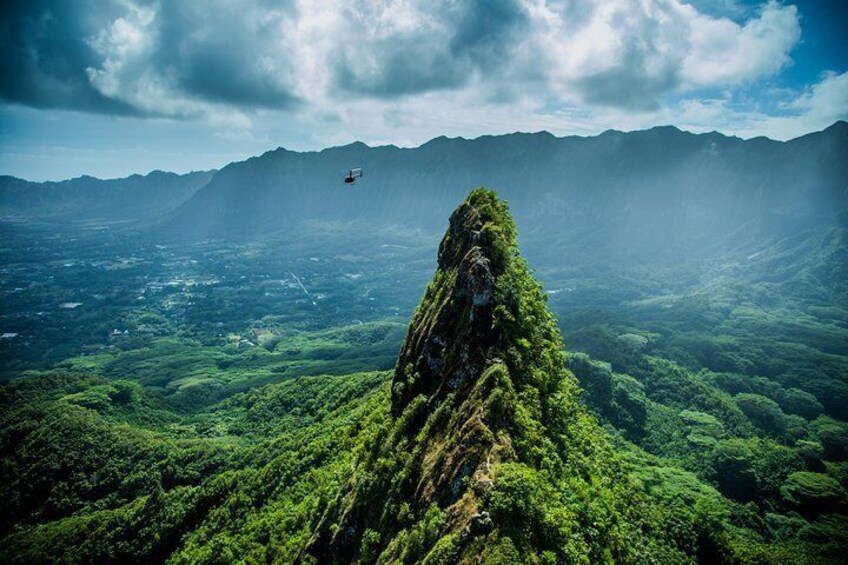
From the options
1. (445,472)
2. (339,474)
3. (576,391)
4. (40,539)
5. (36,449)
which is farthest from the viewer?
(36,449)

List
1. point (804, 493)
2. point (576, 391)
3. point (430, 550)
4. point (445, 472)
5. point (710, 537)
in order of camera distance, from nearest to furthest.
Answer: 1. point (430, 550)
2. point (445, 472)
3. point (576, 391)
4. point (710, 537)
5. point (804, 493)

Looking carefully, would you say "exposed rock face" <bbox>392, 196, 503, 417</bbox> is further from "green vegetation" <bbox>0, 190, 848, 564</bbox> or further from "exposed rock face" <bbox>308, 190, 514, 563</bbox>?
"green vegetation" <bbox>0, 190, 848, 564</bbox>

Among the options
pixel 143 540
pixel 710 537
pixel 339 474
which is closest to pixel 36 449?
pixel 143 540

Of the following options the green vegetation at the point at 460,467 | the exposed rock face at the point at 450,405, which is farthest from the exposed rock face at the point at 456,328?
the green vegetation at the point at 460,467

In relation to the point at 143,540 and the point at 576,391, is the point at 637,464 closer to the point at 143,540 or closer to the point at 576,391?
the point at 576,391

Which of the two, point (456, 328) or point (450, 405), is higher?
point (456, 328)

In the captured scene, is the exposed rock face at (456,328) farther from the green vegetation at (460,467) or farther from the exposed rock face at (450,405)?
the green vegetation at (460,467)

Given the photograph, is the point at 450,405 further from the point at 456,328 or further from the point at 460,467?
the point at 456,328

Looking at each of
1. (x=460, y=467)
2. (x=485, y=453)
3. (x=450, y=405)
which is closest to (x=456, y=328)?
(x=450, y=405)
